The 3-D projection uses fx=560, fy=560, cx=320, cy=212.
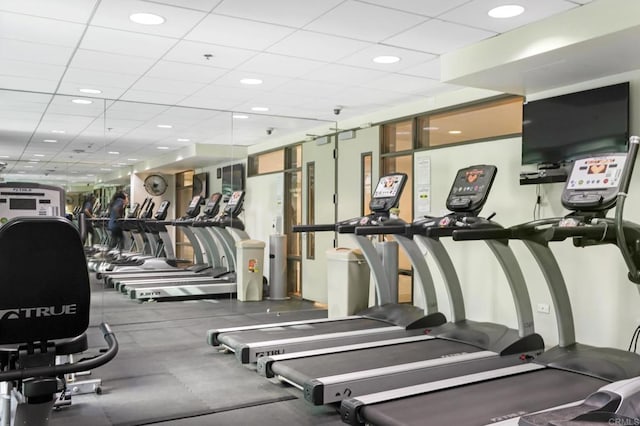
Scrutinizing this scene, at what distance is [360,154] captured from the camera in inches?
287

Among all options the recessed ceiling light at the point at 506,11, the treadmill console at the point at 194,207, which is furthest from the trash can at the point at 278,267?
the recessed ceiling light at the point at 506,11

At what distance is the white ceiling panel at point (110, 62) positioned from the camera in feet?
15.8

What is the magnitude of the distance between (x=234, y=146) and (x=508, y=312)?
3906mm

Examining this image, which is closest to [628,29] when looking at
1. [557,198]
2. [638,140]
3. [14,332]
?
[638,140]

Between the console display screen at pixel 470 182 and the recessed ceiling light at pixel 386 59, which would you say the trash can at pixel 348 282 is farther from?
the recessed ceiling light at pixel 386 59

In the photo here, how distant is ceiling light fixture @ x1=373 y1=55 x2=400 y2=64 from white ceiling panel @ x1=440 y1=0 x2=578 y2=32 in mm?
912

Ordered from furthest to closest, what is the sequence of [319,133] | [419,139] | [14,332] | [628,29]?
1. [319,133]
2. [419,139]
3. [628,29]
4. [14,332]

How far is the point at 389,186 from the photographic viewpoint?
18.5 ft

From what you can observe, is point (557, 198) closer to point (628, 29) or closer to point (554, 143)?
point (554, 143)

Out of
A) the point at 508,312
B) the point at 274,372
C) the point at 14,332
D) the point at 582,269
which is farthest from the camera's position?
the point at 508,312

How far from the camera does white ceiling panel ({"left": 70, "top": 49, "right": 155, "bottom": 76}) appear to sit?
481cm

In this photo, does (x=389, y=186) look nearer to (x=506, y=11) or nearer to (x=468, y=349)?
(x=468, y=349)

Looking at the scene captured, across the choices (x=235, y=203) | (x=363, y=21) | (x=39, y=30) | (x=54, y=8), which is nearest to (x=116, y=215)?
(x=235, y=203)

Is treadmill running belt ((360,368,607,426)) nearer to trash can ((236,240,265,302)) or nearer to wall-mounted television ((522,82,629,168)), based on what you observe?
wall-mounted television ((522,82,629,168))
